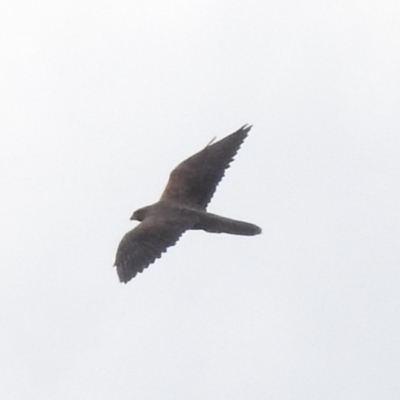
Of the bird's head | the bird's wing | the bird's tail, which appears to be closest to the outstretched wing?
the bird's head

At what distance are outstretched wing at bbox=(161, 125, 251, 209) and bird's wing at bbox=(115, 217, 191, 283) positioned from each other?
1586 millimetres

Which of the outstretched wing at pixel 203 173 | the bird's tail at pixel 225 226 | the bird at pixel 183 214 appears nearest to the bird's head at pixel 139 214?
the bird at pixel 183 214

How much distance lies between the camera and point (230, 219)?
42.0m

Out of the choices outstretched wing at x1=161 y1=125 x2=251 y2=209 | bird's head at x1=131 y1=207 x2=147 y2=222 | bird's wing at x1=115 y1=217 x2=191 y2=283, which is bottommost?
bird's wing at x1=115 y1=217 x2=191 y2=283

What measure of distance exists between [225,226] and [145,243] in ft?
5.86

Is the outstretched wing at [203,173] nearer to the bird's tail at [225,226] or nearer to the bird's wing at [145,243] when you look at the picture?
the bird's tail at [225,226]

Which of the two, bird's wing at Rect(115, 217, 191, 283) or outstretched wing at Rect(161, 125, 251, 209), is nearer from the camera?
bird's wing at Rect(115, 217, 191, 283)

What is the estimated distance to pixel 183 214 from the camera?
139 feet

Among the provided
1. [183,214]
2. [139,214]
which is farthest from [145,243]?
[139,214]

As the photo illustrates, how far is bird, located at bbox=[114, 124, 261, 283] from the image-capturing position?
134 ft

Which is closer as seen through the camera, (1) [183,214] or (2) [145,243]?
(2) [145,243]

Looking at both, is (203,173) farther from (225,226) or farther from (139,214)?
(225,226)

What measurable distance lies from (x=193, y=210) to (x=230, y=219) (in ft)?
2.77

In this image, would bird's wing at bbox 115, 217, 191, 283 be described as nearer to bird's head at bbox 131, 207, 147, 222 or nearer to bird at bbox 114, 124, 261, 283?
bird at bbox 114, 124, 261, 283
